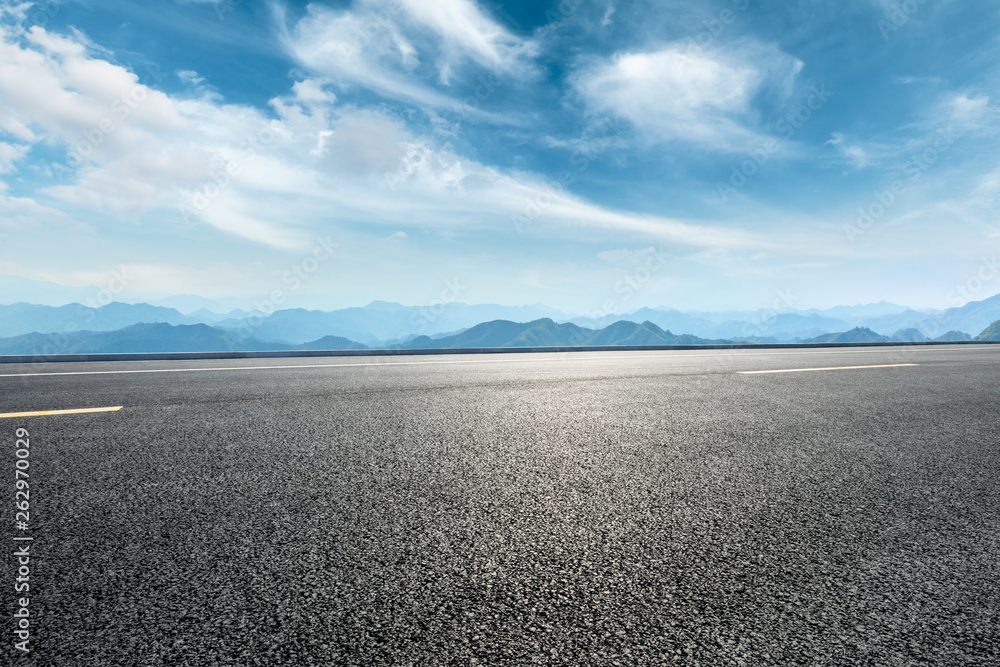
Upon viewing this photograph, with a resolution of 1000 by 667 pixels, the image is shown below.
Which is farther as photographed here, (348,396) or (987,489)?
(348,396)

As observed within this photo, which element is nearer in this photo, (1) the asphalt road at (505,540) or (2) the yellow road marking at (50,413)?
(1) the asphalt road at (505,540)

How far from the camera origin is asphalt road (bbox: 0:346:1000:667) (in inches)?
50.2

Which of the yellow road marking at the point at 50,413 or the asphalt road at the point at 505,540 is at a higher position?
the yellow road marking at the point at 50,413

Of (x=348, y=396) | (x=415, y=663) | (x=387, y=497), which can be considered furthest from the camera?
(x=348, y=396)

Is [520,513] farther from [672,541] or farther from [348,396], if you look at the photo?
[348,396]

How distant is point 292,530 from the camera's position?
1.91 m

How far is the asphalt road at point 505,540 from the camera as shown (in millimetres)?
1274

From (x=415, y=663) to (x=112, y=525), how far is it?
1555 millimetres

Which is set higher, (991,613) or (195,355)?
(195,355)

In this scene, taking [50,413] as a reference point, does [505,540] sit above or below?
below

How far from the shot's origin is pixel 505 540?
6.03 ft

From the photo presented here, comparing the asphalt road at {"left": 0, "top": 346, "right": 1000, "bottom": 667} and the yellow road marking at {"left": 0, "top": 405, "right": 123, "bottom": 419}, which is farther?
the yellow road marking at {"left": 0, "top": 405, "right": 123, "bottom": 419}

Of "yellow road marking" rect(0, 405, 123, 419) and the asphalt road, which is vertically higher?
"yellow road marking" rect(0, 405, 123, 419)

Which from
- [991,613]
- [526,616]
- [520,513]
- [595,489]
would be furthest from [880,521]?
[526,616]
